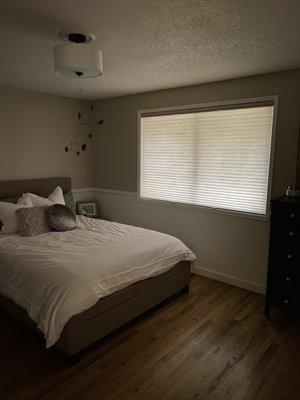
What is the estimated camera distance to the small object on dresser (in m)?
4.66

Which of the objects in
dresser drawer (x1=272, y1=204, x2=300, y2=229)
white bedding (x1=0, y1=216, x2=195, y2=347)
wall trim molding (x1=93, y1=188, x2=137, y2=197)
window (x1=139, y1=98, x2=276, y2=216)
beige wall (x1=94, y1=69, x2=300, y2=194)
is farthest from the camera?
wall trim molding (x1=93, y1=188, x2=137, y2=197)

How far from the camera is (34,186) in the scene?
4039 millimetres

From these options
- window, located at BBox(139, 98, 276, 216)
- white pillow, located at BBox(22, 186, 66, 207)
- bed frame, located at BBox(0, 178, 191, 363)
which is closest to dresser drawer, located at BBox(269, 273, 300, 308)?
window, located at BBox(139, 98, 276, 216)

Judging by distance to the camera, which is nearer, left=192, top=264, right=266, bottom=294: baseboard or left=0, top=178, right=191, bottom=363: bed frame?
left=0, top=178, right=191, bottom=363: bed frame

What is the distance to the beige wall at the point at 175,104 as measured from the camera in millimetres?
2892

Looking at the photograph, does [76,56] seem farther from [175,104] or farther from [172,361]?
[172,361]

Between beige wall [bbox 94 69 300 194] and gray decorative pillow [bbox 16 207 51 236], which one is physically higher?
beige wall [bbox 94 69 300 194]

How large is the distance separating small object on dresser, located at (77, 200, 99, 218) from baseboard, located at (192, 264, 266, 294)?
1905 millimetres

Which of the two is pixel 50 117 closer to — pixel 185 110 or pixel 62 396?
pixel 185 110

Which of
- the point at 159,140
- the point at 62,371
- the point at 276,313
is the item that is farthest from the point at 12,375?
the point at 159,140

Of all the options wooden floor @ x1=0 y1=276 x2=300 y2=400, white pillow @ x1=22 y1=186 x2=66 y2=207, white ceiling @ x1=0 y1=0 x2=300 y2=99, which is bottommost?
wooden floor @ x1=0 y1=276 x2=300 y2=400

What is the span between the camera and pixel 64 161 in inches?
177

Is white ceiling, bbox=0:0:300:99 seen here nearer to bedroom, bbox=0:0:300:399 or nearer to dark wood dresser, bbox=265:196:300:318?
bedroom, bbox=0:0:300:399

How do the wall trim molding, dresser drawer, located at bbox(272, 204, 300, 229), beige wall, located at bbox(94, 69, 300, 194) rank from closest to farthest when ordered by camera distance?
1. dresser drawer, located at bbox(272, 204, 300, 229)
2. beige wall, located at bbox(94, 69, 300, 194)
3. the wall trim molding
